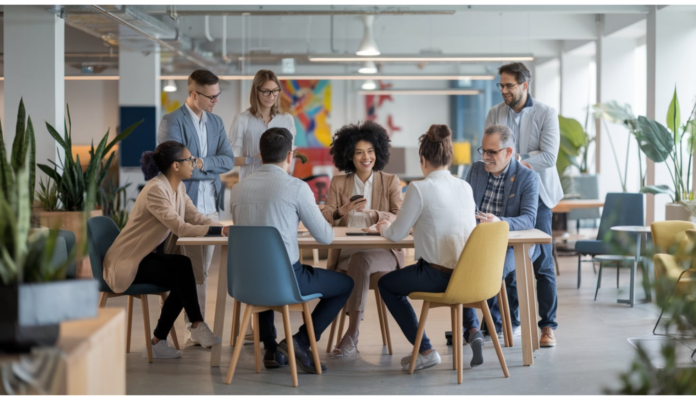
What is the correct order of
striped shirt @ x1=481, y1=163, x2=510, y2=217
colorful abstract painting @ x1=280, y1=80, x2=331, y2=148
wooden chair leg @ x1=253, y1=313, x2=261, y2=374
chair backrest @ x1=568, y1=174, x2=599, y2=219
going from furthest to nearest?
colorful abstract painting @ x1=280, y1=80, x2=331, y2=148
chair backrest @ x1=568, y1=174, x2=599, y2=219
striped shirt @ x1=481, y1=163, x2=510, y2=217
wooden chair leg @ x1=253, y1=313, x2=261, y2=374

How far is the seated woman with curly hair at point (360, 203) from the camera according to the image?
403 centimetres

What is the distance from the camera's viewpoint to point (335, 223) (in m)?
4.28

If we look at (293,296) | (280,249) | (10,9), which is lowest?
(293,296)

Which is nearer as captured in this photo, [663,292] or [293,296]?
[663,292]

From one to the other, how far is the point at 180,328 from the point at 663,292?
4.07 metres

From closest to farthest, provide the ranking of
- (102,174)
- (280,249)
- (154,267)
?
(280,249), (154,267), (102,174)

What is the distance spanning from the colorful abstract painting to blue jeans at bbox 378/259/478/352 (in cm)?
1069

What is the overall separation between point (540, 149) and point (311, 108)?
33.3ft

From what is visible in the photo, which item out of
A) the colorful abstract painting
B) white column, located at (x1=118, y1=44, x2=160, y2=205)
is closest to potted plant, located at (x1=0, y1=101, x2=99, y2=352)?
white column, located at (x1=118, y1=44, x2=160, y2=205)

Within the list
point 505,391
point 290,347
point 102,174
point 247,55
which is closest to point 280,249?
point 290,347

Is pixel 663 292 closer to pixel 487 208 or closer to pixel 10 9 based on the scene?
pixel 487 208

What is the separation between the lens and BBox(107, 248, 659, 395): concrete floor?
341 centimetres

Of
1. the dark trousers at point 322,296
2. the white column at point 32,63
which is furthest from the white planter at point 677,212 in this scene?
the white column at point 32,63

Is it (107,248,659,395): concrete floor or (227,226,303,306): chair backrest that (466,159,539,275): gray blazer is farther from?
(227,226,303,306): chair backrest
